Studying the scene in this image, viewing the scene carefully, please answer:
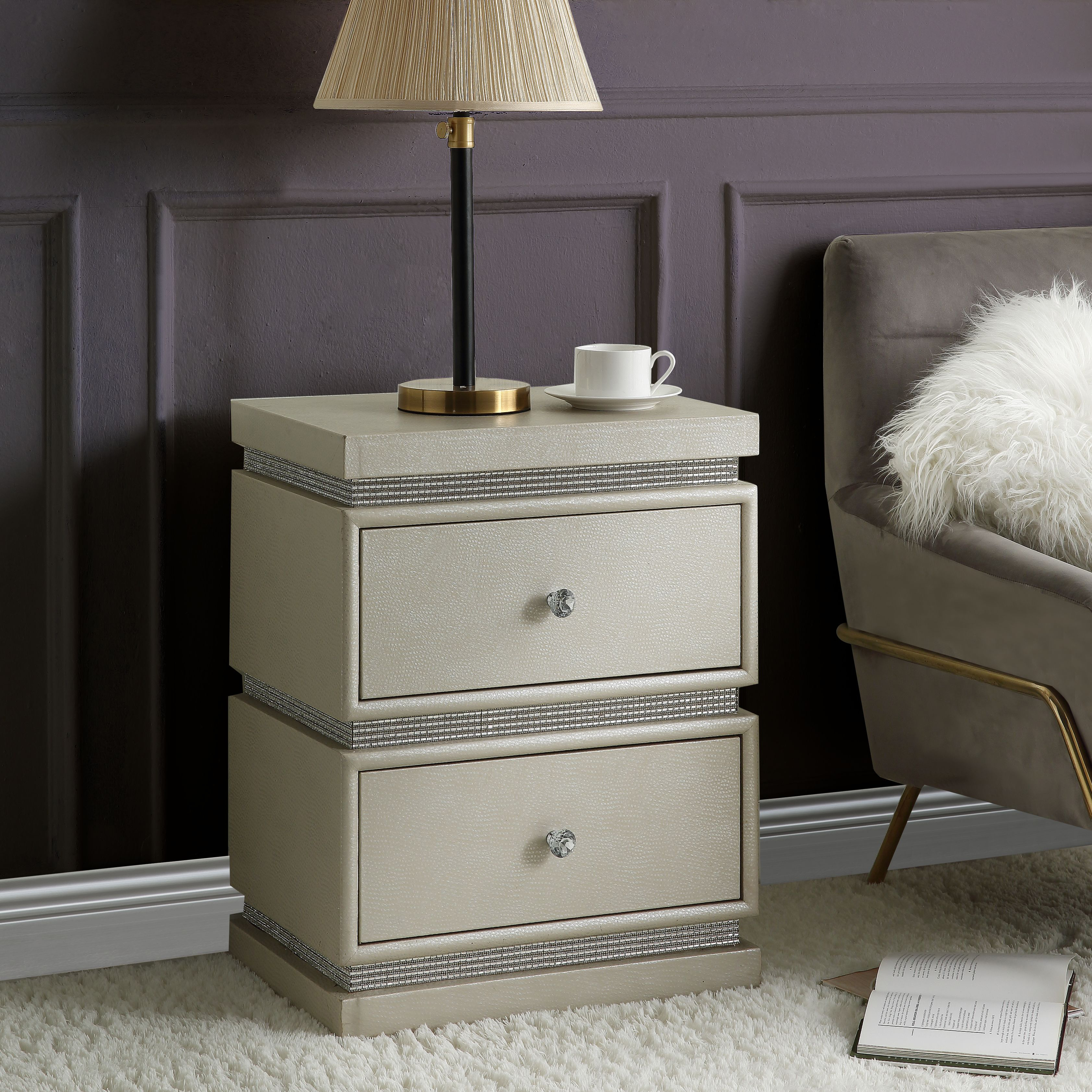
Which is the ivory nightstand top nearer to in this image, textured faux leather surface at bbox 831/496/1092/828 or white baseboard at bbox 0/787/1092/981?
textured faux leather surface at bbox 831/496/1092/828

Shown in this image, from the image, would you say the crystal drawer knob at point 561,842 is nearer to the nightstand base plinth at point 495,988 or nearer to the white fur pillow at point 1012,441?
the nightstand base plinth at point 495,988

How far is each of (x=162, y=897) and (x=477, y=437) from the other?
0.79m

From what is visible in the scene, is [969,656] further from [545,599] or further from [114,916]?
[114,916]

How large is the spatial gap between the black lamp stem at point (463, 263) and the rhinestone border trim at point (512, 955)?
654mm

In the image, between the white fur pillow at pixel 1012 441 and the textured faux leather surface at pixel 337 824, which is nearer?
the textured faux leather surface at pixel 337 824

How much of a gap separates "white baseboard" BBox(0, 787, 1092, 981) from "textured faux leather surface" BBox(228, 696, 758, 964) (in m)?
0.12

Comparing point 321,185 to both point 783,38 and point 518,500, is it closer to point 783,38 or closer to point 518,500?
point 518,500

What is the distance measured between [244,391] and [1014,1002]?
3.87 feet

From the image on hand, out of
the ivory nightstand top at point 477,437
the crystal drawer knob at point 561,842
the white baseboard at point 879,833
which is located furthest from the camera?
the white baseboard at point 879,833

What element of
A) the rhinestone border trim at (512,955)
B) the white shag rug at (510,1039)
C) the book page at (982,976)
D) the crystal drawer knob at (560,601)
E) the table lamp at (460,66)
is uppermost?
the table lamp at (460,66)

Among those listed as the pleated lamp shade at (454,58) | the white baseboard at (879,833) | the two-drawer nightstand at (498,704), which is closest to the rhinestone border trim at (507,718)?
the two-drawer nightstand at (498,704)

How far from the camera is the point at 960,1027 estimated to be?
1.72 metres

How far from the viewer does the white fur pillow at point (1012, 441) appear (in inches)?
69.8

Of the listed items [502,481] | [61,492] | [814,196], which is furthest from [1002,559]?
[61,492]
